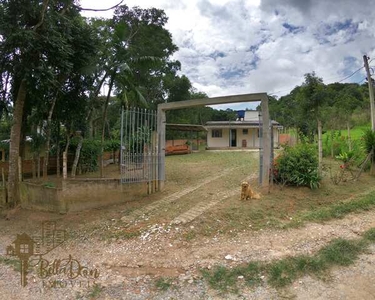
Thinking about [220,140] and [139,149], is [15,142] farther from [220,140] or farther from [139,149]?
[220,140]

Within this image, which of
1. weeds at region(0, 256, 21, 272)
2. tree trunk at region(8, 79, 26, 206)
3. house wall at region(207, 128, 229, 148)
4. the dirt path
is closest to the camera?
the dirt path

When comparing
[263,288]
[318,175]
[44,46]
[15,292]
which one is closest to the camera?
[263,288]

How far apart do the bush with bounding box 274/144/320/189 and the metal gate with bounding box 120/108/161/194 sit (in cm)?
350

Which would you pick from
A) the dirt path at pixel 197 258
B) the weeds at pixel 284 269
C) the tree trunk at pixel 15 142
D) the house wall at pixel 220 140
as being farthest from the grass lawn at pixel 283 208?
the house wall at pixel 220 140

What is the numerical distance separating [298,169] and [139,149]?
173 inches

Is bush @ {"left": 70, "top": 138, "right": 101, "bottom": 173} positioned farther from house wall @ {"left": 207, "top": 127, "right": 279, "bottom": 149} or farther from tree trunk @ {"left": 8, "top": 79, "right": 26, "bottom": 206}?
house wall @ {"left": 207, "top": 127, "right": 279, "bottom": 149}

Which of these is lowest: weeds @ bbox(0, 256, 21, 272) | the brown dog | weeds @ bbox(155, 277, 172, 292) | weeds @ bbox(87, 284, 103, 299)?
weeds @ bbox(0, 256, 21, 272)

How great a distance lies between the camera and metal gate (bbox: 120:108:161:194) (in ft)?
22.9

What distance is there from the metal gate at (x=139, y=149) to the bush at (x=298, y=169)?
3.50 meters

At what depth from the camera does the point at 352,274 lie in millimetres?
3449

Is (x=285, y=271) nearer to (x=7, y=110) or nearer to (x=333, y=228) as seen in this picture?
(x=333, y=228)

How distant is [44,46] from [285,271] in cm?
719

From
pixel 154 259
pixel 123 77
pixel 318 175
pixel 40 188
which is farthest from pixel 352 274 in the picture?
pixel 123 77

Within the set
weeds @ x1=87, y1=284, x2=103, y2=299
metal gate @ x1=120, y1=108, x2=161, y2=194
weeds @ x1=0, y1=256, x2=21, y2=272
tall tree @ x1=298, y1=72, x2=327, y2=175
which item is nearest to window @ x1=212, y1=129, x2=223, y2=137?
tall tree @ x1=298, y1=72, x2=327, y2=175
